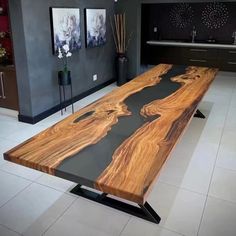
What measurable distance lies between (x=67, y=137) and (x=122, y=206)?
802 mm

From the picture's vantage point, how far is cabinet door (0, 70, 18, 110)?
174 inches

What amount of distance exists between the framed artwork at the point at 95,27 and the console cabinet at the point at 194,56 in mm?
2325

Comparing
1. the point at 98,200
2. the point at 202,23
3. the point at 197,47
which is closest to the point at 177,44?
the point at 197,47

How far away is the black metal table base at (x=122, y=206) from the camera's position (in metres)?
2.27

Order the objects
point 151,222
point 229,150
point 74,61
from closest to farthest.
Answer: point 151,222 → point 229,150 → point 74,61

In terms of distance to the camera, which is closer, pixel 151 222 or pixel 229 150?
pixel 151 222

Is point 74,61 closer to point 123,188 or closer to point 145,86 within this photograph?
point 145,86

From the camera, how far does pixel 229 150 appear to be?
11.2ft

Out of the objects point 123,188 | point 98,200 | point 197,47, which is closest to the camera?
point 123,188

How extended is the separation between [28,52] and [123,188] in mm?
3079

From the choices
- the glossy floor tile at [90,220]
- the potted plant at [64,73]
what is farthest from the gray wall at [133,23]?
the glossy floor tile at [90,220]

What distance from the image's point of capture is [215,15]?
282 inches

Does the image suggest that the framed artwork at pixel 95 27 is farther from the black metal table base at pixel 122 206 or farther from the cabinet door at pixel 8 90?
the black metal table base at pixel 122 206

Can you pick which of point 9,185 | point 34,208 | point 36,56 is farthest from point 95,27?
point 34,208
